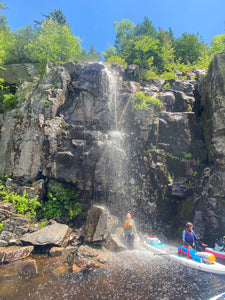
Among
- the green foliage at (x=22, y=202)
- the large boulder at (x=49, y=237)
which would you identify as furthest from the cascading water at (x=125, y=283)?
the green foliage at (x=22, y=202)

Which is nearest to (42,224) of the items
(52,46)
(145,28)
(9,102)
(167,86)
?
(9,102)

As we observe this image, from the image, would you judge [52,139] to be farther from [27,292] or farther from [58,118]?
[27,292]

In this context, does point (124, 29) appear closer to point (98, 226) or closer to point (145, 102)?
point (145, 102)

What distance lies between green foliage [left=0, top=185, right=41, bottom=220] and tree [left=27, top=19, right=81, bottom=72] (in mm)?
13148

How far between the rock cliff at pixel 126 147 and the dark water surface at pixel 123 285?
13.4 ft

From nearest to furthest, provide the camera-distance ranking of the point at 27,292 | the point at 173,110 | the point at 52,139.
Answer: the point at 27,292 < the point at 52,139 < the point at 173,110

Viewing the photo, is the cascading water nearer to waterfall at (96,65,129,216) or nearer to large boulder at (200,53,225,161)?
waterfall at (96,65,129,216)

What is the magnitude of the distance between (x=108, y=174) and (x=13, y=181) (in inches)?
264

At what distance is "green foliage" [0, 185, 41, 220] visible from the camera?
11094mm

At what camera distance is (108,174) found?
12.4 metres

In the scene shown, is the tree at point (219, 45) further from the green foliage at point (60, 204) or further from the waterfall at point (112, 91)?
the green foliage at point (60, 204)

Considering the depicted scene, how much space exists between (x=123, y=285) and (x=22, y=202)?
812 centimetres

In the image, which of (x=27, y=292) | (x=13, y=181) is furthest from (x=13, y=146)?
(x=27, y=292)

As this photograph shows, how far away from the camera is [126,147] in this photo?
13430 millimetres
